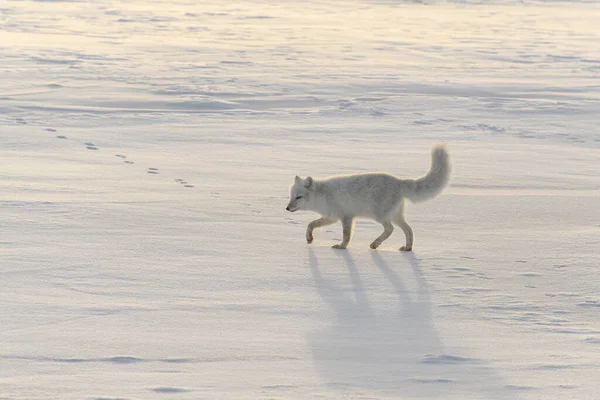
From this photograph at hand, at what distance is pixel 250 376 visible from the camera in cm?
386

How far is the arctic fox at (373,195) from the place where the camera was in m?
6.11

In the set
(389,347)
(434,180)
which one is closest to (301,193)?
(434,180)

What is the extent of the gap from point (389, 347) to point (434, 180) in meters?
2.04

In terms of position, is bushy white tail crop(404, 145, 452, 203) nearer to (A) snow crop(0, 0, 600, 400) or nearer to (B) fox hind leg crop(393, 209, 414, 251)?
(B) fox hind leg crop(393, 209, 414, 251)

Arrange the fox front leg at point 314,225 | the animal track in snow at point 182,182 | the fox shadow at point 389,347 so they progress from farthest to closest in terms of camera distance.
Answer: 1. the animal track in snow at point 182,182
2. the fox front leg at point 314,225
3. the fox shadow at point 389,347

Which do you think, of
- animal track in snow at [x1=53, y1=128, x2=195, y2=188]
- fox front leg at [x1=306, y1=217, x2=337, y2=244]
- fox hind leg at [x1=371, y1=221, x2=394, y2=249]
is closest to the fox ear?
fox front leg at [x1=306, y1=217, x2=337, y2=244]

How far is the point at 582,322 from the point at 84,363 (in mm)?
2262

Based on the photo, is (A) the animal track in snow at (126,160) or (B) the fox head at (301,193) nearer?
(B) the fox head at (301,193)

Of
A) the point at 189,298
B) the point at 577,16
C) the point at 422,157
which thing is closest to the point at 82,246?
the point at 189,298

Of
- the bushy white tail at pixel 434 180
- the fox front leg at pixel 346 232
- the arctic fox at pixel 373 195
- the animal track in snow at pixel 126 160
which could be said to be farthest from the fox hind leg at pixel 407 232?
the animal track in snow at pixel 126 160

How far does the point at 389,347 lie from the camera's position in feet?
14.0

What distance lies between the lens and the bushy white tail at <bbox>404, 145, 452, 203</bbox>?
6.09 metres

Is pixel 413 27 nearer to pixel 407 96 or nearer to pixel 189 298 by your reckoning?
pixel 407 96

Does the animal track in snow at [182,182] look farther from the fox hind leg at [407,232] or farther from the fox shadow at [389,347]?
the fox shadow at [389,347]
